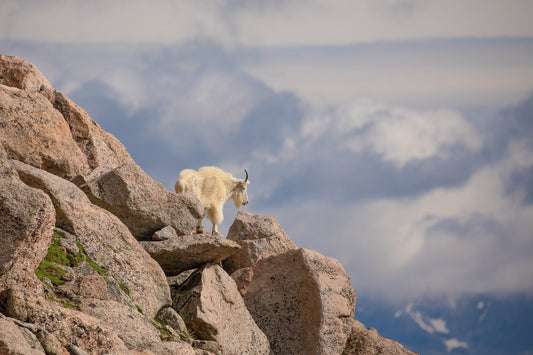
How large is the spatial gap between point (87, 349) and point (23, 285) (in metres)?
1.54

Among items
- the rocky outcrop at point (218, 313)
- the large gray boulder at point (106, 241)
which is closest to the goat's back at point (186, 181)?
the rocky outcrop at point (218, 313)

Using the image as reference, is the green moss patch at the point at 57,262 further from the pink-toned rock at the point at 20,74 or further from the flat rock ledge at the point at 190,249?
the pink-toned rock at the point at 20,74

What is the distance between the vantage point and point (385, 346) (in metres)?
15.2

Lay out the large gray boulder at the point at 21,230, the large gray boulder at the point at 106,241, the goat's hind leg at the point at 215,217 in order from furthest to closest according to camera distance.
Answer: the goat's hind leg at the point at 215,217 < the large gray boulder at the point at 106,241 < the large gray boulder at the point at 21,230

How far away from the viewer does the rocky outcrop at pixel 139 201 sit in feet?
47.9

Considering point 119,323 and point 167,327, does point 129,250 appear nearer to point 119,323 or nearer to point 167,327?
point 167,327

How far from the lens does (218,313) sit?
1326 centimetres

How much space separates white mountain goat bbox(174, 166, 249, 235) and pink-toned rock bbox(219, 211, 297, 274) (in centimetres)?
138

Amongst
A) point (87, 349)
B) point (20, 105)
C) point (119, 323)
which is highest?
point (20, 105)

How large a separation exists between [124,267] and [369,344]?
6.23 meters

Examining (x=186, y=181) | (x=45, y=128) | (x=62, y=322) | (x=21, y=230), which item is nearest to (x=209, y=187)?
(x=186, y=181)

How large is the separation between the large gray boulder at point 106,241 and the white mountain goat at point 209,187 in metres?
6.68

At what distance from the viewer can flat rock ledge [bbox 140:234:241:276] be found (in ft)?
45.4

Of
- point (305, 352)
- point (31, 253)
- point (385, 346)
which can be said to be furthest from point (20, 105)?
point (385, 346)
